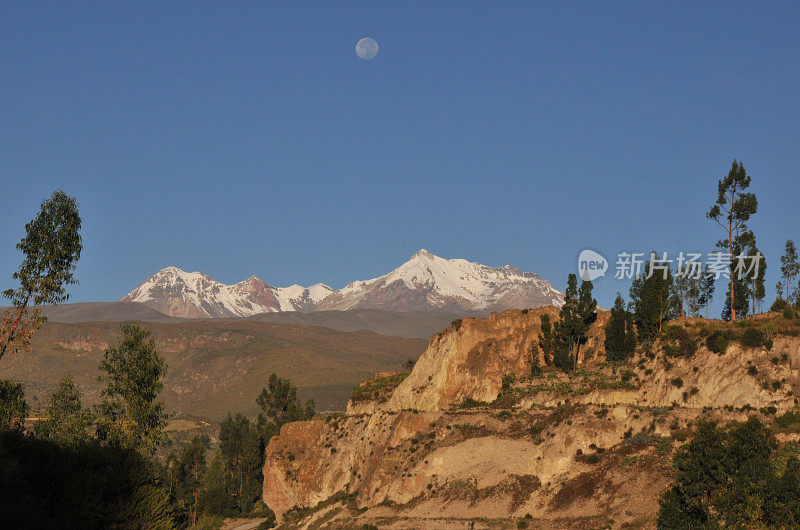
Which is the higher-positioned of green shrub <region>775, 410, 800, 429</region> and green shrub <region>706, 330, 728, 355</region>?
green shrub <region>706, 330, 728, 355</region>

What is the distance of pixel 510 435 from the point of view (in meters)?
84.8

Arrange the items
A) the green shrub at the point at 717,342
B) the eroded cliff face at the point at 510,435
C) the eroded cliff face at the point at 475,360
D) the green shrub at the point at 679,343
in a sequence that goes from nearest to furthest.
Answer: the eroded cliff face at the point at 510,435, the green shrub at the point at 717,342, the green shrub at the point at 679,343, the eroded cliff face at the point at 475,360

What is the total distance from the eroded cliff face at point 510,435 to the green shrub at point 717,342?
0.67 m

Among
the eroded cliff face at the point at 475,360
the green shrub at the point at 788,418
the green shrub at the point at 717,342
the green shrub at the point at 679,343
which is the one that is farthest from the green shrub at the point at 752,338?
the eroded cliff face at the point at 475,360

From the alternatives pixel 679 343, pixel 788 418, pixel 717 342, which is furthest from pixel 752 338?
pixel 788 418

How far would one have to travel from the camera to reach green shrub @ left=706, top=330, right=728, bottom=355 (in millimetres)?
79750

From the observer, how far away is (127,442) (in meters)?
57.0

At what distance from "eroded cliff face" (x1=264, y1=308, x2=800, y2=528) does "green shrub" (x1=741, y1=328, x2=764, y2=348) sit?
889mm

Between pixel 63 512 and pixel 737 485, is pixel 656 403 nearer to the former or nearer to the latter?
pixel 737 485

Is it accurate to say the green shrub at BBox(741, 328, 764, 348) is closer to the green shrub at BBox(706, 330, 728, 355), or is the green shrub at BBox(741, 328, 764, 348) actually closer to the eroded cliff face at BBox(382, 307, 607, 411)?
the green shrub at BBox(706, 330, 728, 355)

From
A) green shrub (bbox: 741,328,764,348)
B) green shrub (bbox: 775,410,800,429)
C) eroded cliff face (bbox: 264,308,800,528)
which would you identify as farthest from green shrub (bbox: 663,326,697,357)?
green shrub (bbox: 775,410,800,429)

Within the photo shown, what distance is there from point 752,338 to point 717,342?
11.9ft

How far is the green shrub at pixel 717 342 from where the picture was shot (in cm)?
7975

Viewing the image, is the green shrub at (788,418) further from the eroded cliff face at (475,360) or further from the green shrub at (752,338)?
the eroded cliff face at (475,360)
